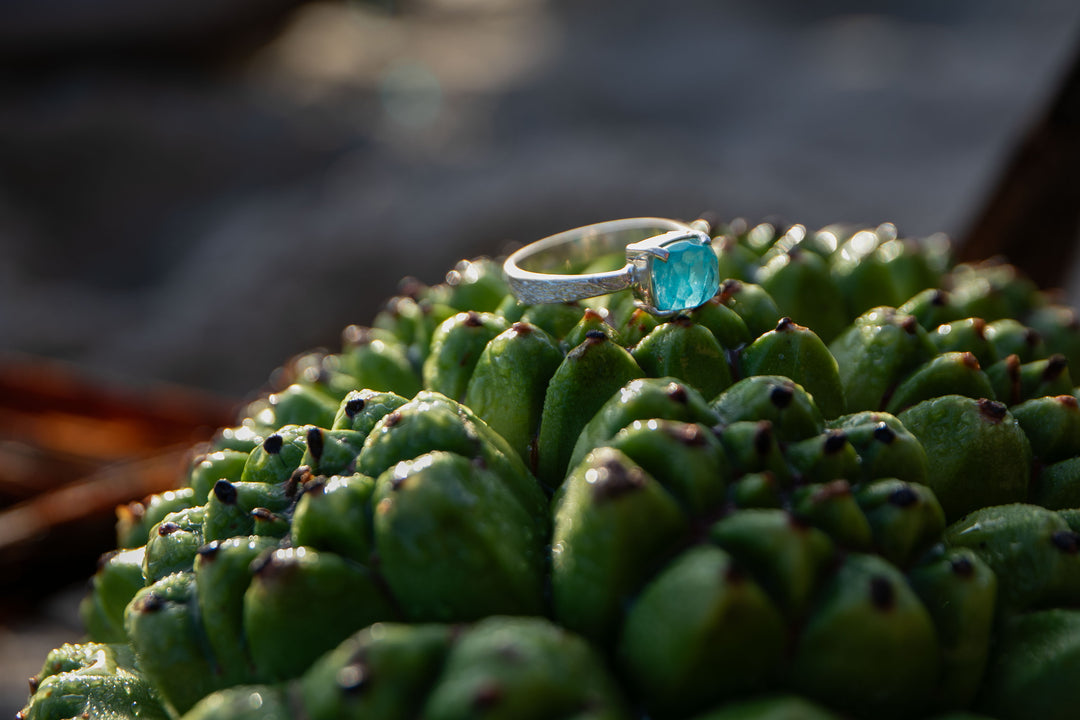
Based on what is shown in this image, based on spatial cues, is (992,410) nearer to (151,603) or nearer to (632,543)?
(632,543)

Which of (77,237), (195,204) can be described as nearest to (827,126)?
(195,204)

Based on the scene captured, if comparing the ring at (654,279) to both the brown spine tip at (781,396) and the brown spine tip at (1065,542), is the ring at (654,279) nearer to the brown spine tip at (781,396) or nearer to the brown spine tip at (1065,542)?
the brown spine tip at (781,396)

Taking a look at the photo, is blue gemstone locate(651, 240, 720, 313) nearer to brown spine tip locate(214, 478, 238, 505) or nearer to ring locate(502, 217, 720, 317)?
ring locate(502, 217, 720, 317)

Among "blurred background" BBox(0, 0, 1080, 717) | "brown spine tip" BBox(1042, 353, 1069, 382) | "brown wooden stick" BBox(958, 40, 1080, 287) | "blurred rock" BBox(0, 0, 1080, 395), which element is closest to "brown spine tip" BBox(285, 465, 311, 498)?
"brown spine tip" BBox(1042, 353, 1069, 382)

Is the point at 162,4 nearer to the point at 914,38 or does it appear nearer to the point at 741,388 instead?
the point at 914,38

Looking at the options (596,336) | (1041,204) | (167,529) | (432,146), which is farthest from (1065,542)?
(432,146)

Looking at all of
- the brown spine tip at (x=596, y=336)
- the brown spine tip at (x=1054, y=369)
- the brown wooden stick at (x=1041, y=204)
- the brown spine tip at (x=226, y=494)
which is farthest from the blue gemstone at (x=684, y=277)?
the brown wooden stick at (x=1041, y=204)
